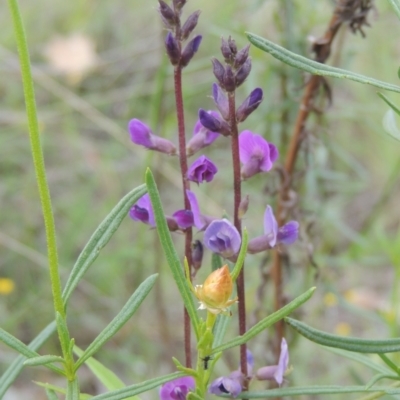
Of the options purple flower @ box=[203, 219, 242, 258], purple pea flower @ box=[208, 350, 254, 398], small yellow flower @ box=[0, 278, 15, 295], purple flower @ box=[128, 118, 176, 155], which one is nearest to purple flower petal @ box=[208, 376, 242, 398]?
purple pea flower @ box=[208, 350, 254, 398]

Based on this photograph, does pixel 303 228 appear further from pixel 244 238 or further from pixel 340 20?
pixel 244 238

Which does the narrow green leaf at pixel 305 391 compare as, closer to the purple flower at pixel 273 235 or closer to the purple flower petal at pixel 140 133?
the purple flower at pixel 273 235

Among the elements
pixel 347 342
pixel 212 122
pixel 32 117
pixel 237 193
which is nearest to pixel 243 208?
pixel 237 193

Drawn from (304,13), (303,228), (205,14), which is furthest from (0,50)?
(303,228)

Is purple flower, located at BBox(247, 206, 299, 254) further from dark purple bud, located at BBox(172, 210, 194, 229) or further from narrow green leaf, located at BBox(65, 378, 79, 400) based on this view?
narrow green leaf, located at BBox(65, 378, 79, 400)

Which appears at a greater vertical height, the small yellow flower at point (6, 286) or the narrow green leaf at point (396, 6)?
the narrow green leaf at point (396, 6)

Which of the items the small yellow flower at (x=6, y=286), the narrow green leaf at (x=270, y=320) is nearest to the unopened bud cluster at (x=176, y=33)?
the narrow green leaf at (x=270, y=320)
